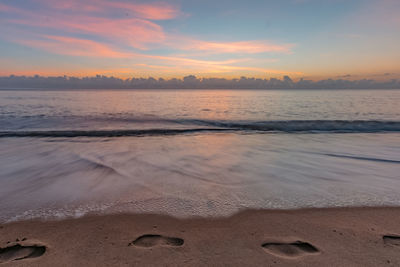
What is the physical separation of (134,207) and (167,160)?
3.70 metres

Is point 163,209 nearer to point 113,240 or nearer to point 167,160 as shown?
point 113,240

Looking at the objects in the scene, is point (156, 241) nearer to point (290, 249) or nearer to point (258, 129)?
point (290, 249)

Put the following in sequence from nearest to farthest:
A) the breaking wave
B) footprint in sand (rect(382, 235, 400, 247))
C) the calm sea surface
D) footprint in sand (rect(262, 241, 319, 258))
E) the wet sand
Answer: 1. the wet sand
2. footprint in sand (rect(262, 241, 319, 258))
3. footprint in sand (rect(382, 235, 400, 247))
4. the calm sea surface
5. the breaking wave

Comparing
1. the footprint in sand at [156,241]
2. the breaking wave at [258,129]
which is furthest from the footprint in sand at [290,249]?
the breaking wave at [258,129]

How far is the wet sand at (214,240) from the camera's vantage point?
9.25 feet

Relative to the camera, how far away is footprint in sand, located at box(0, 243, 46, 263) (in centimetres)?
286

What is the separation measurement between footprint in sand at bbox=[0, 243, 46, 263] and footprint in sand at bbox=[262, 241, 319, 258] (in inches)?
126

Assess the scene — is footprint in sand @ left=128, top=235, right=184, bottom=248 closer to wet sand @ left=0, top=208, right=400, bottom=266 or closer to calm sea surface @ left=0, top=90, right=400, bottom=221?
wet sand @ left=0, top=208, right=400, bottom=266

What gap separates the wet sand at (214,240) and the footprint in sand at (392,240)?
0.01 m

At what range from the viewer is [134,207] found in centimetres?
436

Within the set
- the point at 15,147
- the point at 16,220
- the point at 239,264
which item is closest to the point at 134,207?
the point at 16,220

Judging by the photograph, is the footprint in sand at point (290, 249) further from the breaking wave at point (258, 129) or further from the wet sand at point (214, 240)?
the breaking wave at point (258, 129)

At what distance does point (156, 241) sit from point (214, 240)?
880mm

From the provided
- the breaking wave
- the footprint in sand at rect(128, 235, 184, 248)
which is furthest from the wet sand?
the breaking wave
